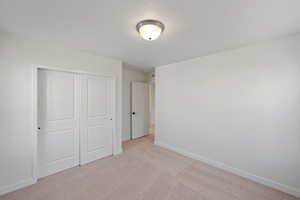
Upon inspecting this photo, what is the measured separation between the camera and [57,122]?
2336 millimetres

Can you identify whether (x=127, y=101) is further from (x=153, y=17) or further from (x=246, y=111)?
(x=246, y=111)

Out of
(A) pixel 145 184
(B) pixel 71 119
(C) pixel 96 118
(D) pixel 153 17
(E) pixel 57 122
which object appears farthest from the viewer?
(C) pixel 96 118

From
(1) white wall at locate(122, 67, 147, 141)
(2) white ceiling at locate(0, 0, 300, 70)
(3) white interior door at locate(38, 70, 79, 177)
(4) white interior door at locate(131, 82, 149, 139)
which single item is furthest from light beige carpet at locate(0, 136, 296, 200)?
(2) white ceiling at locate(0, 0, 300, 70)

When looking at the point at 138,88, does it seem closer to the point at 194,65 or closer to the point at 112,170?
the point at 194,65

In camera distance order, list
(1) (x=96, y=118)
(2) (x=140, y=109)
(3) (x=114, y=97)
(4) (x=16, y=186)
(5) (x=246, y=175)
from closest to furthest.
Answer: (4) (x=16, y=186) → (5) (x=246, y=175) → (1) (x=96, y=118) → (3) (x=114, y=97) → (2) (x=140, y=109)

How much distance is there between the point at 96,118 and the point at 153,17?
91.7 inches

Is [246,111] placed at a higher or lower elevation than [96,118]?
higher

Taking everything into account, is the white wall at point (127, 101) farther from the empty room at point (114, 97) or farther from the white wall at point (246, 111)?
the white wall at point (246, 111)

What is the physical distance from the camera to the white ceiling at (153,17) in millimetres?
1269

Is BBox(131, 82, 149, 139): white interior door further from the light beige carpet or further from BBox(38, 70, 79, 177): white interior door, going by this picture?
BBox(38, 70, 79, 177): white interior door

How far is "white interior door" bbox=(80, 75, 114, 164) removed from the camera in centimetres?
265

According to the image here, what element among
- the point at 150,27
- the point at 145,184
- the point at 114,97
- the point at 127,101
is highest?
the point at 150,27

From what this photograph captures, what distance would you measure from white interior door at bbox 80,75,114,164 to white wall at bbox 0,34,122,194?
2.64ft

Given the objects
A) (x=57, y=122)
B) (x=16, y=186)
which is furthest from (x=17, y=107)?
(x=16, y=186)
